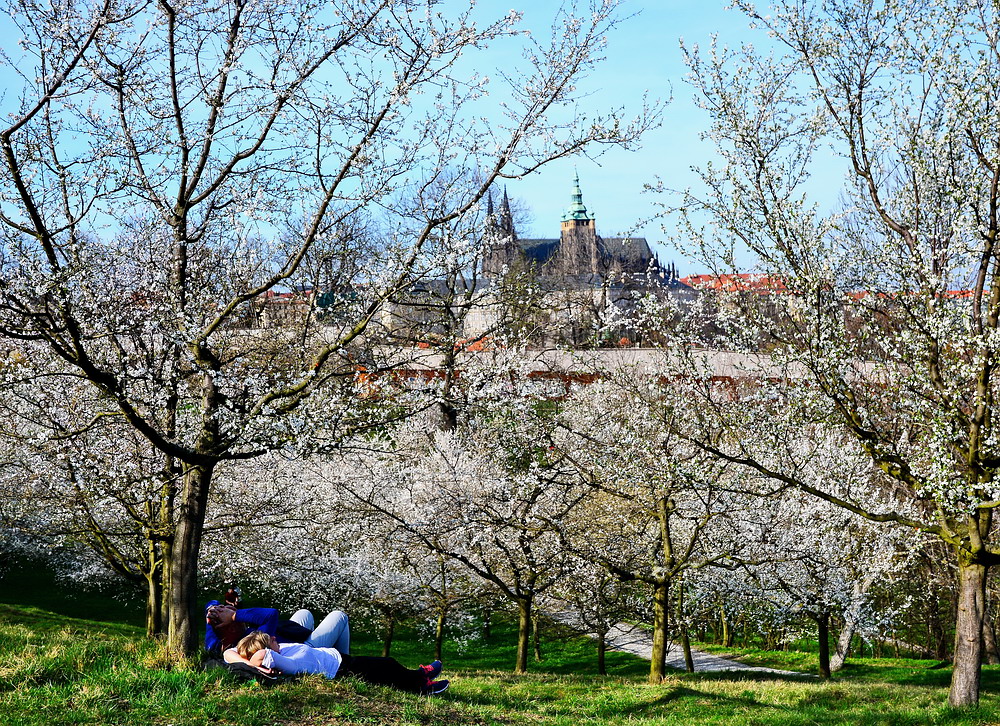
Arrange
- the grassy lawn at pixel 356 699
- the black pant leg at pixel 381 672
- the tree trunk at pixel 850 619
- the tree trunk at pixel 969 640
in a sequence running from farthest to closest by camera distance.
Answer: the tree trunk at pixel 850 619 → the tree trunk at pixel 969 640 → the black pant leg at pixel 381 672 → the grassy lawn at pixel 356 699

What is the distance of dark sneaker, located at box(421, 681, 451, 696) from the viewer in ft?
23.0

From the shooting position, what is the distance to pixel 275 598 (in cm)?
2080

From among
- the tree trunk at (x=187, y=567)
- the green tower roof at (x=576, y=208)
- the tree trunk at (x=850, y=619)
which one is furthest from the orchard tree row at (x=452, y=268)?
the green tower roof at (x=576, y=208)

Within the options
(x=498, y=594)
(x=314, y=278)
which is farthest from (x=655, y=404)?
(x=498, y=594)

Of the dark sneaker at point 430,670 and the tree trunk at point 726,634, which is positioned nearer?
the dark sneaker at point 430,670

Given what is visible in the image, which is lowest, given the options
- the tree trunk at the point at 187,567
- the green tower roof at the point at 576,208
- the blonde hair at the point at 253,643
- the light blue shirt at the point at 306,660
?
the light blue shirt at the point at 306,660

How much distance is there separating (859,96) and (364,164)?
4.91 m

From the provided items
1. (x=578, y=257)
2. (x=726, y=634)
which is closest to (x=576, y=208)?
(x=578, y=257)

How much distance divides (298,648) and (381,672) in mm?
770

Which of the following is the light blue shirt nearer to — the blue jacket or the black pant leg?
the black pant leg

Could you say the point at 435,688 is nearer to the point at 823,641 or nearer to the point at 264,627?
the point at 264,627

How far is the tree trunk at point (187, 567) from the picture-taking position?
6.60m

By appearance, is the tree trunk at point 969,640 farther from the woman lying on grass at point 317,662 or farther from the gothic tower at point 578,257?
the gothic tower at point 578,257

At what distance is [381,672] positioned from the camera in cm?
671
